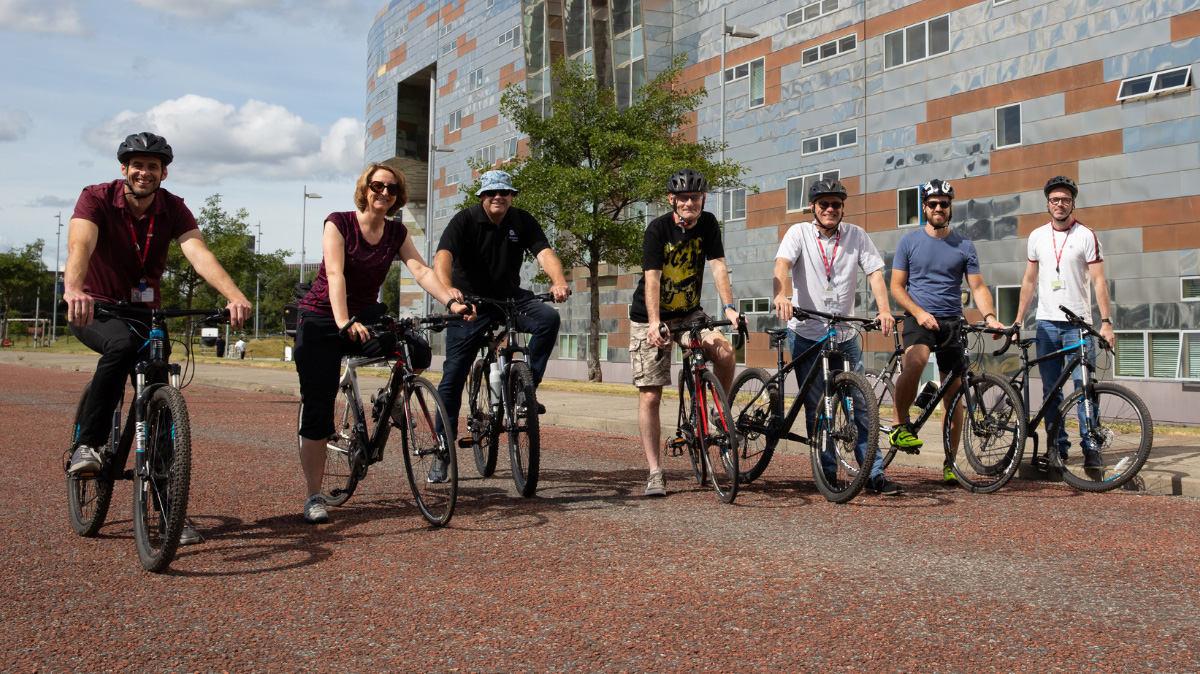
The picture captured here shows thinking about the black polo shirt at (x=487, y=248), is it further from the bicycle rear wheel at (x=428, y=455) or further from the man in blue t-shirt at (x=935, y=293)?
the man in blue t-shirt at (x=935, y=293)

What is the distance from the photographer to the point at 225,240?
46.5 metres

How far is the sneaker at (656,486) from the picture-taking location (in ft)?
20.1

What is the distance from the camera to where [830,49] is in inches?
1083

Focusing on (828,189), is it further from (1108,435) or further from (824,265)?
(1108,435)

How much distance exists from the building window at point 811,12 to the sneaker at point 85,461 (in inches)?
1028

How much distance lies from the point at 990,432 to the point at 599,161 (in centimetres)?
2146

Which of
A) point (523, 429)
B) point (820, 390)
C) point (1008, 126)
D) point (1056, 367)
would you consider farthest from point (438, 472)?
point (1008, 126)

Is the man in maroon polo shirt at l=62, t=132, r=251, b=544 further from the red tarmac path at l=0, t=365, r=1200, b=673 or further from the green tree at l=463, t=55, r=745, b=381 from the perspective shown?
the green tree at l=463, t=55, r=745, b=381

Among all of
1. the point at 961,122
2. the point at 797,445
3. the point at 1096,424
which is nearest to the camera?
the point at 1096,424

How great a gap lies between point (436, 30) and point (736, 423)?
55758mm

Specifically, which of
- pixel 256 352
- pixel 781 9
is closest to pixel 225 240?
pixel 256 352

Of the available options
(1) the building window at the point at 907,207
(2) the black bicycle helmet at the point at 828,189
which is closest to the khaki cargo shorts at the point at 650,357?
(2) the black bicycle helmet at the point at 828,189

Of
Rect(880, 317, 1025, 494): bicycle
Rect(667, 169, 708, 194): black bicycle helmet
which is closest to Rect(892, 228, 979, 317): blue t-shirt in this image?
Rect(880, 317, 1025, 494): bicycle

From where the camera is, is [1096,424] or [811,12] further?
[811,12]
